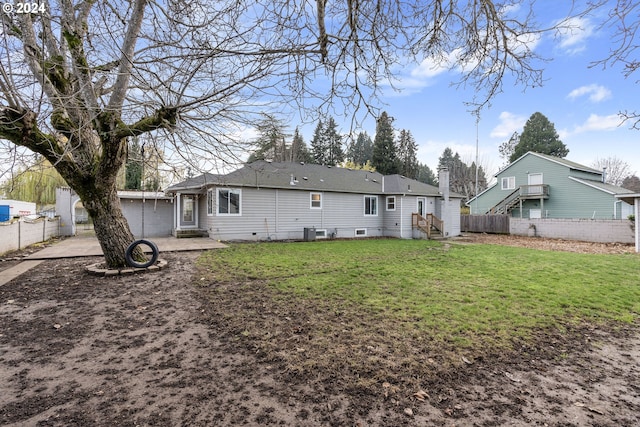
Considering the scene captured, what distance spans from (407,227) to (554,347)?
15.1 m

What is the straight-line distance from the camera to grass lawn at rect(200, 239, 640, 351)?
13.6 feet

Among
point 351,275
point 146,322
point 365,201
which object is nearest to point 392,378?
point 146,322

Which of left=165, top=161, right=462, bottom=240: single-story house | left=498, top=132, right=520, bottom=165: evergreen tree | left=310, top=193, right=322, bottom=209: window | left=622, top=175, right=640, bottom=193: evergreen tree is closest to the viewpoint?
left=165, top=161, right=462, bottom=240: single-story house

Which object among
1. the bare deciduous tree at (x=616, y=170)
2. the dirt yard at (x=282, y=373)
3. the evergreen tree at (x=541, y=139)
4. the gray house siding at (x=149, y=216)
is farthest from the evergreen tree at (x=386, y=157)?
the dirt yard at (x=282, y=373)

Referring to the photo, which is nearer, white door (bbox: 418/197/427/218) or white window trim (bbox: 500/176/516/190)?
white door (bbox: 418/197/427/218)

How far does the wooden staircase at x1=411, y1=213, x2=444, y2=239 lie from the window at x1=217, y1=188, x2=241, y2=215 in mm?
10739

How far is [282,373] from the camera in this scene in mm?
2869

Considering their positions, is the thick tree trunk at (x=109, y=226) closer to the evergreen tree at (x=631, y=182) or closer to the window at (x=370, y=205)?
the window at (x=370, y=205)

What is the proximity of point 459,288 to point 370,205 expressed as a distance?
1278 cm

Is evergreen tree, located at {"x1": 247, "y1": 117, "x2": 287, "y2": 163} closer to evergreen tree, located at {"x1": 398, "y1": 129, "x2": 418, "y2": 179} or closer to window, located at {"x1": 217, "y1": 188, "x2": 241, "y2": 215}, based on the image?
window, located at {"x1": 217, "y1": 188, "x2": 241, "y2": 215}

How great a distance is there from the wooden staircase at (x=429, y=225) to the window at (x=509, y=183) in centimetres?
1097

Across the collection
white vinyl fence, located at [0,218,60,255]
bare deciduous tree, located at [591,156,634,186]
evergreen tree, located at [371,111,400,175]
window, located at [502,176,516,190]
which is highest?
evergreen tree, located at [371,111,400,175]

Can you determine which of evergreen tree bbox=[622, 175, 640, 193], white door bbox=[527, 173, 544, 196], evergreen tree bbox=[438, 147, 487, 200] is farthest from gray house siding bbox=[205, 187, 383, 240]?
evergreen tree bbox=[622, 175, 640, 193]

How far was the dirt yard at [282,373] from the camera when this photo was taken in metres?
2.29
